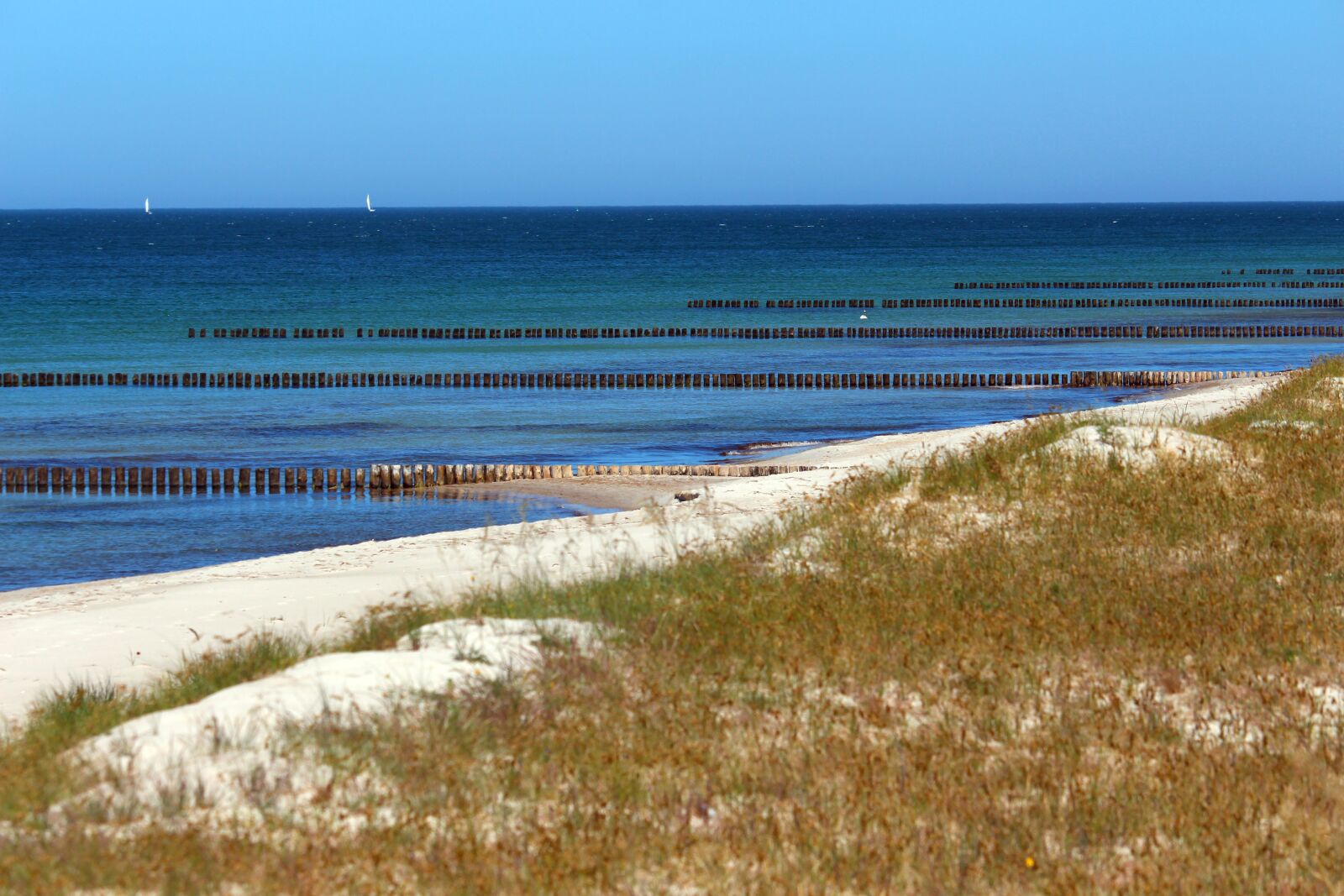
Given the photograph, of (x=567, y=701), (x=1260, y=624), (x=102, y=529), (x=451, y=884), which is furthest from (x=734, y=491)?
(x=451, y=884)

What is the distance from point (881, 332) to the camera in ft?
183

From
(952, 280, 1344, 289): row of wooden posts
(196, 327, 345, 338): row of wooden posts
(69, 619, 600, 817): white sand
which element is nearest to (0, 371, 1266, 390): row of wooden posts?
(196, 327, 345, 338): row of wooden posts

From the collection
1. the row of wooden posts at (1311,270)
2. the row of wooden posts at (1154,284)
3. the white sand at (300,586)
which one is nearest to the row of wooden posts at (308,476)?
the white sand at (300,586)

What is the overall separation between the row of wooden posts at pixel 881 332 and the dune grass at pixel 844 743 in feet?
142

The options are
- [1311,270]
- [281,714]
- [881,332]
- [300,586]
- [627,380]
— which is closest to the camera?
[281,714]

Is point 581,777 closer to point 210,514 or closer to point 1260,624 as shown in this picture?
point 1260,624

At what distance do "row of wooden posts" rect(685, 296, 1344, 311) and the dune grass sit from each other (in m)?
57.0

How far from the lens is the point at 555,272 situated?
98.7 m

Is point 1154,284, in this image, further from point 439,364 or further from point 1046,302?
point 439,364

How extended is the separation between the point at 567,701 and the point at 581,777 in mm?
869

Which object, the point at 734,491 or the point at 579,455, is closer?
the point at 734,491

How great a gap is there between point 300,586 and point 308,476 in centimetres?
1110

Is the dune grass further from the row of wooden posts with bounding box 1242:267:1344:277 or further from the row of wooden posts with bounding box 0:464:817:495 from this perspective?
the row of wooden posts with bounding box 1242:267:1344:277

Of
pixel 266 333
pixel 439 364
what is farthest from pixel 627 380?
pixel 266 333
